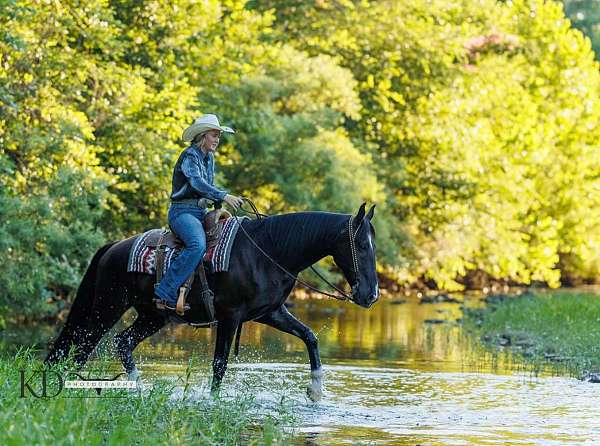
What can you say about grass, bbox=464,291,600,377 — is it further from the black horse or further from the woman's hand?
the woman's hand

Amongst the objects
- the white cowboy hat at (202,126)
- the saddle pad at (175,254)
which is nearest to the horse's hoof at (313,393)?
the saddle pad at (175,254)

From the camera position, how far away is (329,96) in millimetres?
36719

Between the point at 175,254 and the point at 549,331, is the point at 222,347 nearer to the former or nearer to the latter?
the point at 175,254

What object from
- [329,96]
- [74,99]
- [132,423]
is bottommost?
[132,423]

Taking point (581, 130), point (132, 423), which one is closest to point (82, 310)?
point (132, 423)

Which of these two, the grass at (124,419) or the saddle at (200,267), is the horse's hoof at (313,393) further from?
the grass at (124,419)

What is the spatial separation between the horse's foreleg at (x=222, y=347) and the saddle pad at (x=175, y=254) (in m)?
0.54

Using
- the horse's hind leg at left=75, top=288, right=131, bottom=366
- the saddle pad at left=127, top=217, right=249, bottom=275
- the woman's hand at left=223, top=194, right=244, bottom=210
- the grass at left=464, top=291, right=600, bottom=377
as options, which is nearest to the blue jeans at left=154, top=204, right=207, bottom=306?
the saddle pad at left=127, top=217, right=249, bottom=275

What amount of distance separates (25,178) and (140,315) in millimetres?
10052

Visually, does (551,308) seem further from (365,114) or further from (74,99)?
(365,114)

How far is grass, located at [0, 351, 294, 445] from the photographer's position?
8.34 m

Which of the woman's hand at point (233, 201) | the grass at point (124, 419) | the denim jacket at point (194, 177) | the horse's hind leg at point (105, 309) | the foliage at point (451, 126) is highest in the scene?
the foliage at point (451, 126)

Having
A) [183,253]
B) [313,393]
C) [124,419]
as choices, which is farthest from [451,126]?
[124,419]

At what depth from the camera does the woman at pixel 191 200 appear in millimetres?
12984
